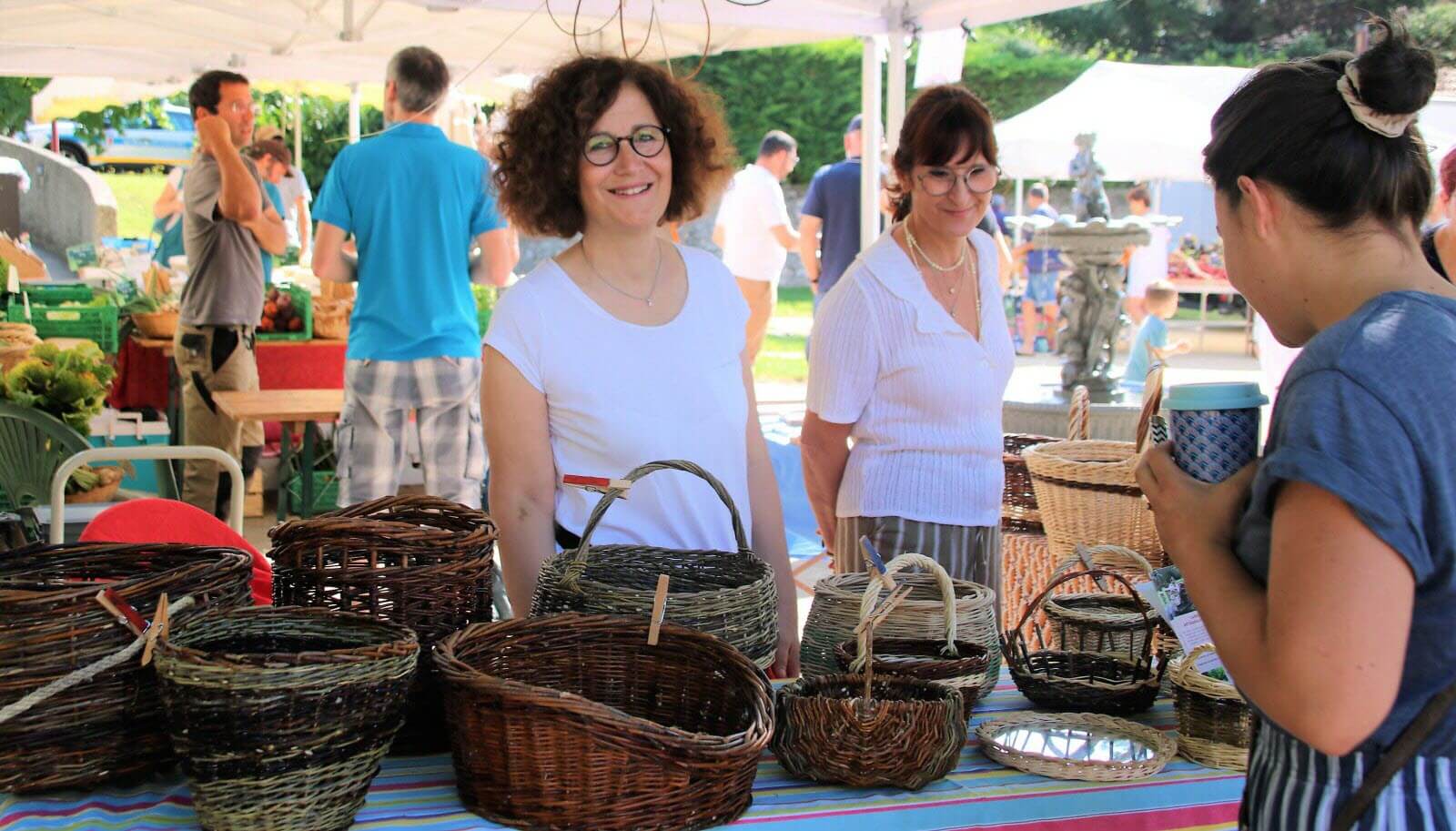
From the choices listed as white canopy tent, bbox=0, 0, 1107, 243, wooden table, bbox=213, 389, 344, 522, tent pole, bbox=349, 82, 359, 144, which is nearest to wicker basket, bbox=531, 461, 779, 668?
white canopy tent, bbox=0, 0, 1107, 243

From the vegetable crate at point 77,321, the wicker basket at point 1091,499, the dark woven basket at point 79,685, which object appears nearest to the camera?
the dark woven basket at point 79,685

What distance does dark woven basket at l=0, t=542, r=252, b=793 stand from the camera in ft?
4.64

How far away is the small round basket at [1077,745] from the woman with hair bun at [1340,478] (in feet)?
1.28

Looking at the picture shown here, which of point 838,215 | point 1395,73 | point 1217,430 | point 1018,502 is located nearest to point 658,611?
point 1217,430

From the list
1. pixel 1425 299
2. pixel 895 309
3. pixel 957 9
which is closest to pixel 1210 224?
pixel 957 9

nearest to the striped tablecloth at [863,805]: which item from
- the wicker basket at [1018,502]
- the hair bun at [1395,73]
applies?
the hair bun at [1395,73]

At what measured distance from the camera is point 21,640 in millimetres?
1411

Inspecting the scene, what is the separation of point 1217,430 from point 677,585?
90 centimetres

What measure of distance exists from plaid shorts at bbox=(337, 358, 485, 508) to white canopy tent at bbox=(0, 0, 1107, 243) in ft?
4.88

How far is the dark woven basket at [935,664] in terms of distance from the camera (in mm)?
1744

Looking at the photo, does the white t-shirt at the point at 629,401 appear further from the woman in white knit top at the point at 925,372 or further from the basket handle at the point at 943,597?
the woman in white knit top at the point at 925,372

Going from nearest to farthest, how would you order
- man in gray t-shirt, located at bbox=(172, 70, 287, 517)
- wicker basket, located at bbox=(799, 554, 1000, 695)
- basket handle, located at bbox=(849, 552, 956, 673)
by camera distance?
1. basket handle, located at bbox=(849, 552, 956, 673)
2. wicker basket, located at bbox=(799, 554, 1000, 695)
3. man in gray t-shirt, located at bbox=(172, 70, 287, 517)

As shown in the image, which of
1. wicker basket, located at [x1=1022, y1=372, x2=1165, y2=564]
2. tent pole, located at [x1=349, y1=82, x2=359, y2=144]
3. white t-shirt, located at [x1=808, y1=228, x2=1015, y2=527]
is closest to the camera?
white t-shirt, located at [x1=808, y1=228, x2=1015, y2=527]

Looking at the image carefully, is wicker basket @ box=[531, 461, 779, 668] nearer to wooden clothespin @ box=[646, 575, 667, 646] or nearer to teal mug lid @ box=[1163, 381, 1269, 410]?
wooden clothespin @ box=[646, 575, 667, 646]
